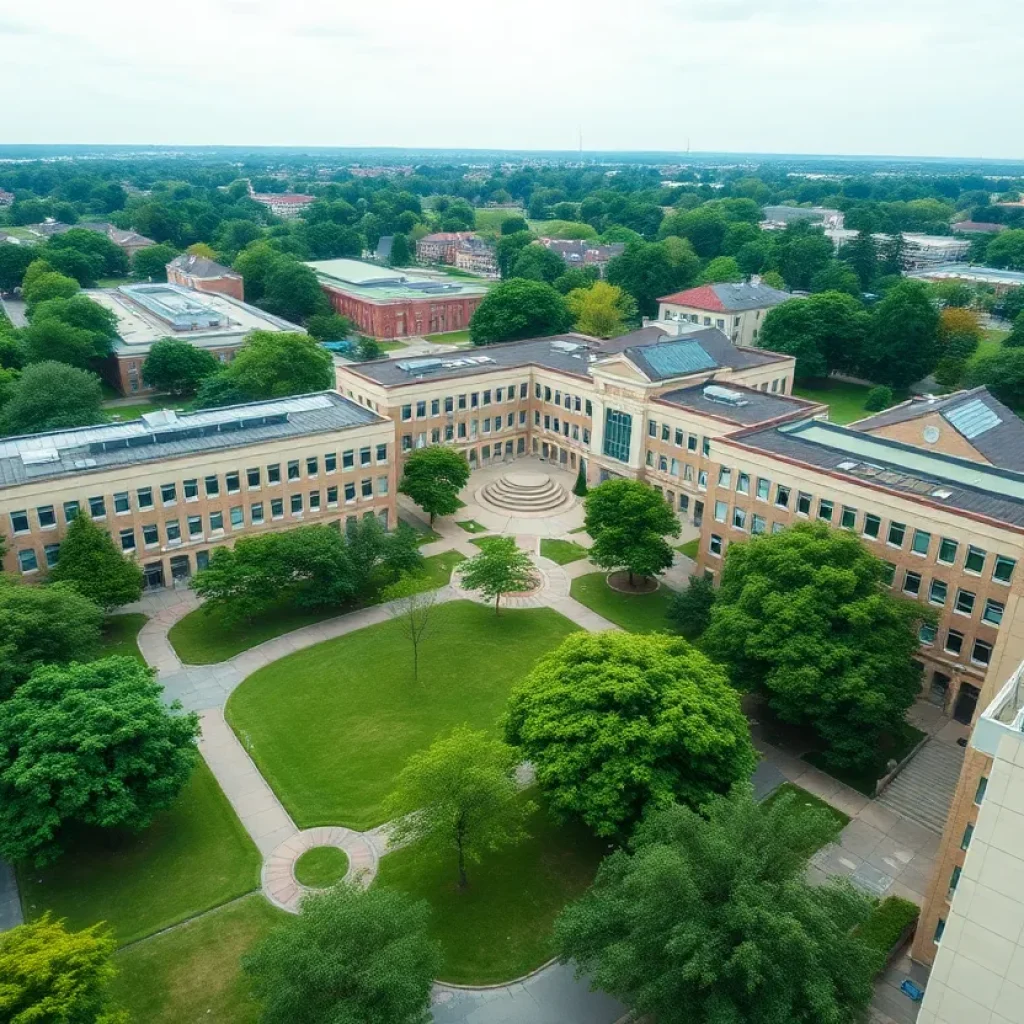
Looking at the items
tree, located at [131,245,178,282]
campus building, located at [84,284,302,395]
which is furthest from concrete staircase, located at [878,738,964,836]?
tree, located at [131,245,178,282]

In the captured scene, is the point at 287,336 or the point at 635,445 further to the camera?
the point at 287,336

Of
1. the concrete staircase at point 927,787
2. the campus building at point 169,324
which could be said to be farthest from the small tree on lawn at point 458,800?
the campus building at point 169,324

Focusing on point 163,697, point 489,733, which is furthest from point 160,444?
point 489,733

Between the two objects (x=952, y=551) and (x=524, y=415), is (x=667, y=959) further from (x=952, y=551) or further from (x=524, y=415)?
(x=524, y=415)

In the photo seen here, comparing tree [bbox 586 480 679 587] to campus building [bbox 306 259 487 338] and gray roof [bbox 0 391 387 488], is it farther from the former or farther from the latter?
campus building [bbox 306 259 487 338]

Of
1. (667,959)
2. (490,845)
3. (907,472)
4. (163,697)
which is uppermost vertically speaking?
(907,472)

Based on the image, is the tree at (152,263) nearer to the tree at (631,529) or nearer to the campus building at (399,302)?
the campus building at (399,302)

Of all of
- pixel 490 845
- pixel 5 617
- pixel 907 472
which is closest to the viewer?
pixel 490 845

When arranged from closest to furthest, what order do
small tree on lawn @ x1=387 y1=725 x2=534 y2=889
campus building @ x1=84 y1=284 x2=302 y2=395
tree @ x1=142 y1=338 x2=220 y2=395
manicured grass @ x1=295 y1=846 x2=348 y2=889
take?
1. small tree on lawn @ x1=387 y1=725 x2=534 y2=889
2. manicured grass @ x1=295 y1=846 x2=348 y2=889
3. tree @ x1=142 y1=338 x2=220 y2=395
4. campus building @ x1=84 y1=284 x2=302 y2=395
